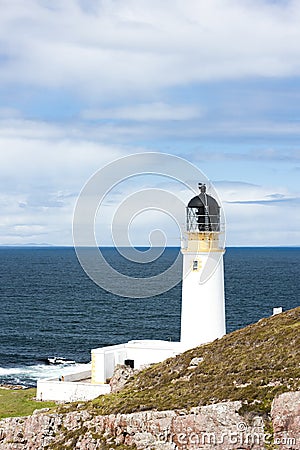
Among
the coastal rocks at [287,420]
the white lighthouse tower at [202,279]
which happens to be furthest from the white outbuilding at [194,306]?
the coastal rocks at [287,420]

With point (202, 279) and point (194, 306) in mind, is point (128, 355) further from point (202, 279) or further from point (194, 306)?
point (202, 279)

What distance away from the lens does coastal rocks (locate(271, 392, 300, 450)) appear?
18859 mm

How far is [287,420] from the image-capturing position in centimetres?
1911

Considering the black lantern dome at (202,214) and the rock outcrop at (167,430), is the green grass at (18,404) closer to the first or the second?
the rock outcrop at (167,430)

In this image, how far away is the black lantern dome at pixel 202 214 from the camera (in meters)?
36.3

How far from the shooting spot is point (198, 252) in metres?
35.8

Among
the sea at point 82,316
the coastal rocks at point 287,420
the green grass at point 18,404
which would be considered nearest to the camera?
the coastal rocks at point 287,420

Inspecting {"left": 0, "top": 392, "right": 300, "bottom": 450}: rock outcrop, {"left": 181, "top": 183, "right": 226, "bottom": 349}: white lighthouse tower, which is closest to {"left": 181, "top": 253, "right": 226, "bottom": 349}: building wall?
{"left": 181, "top": 183, "right": 226, "bottom": 349}: white lighthouse tower

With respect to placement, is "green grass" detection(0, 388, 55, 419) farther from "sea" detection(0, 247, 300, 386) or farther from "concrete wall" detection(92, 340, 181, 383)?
"sea" detection(0, 247, 300, 386)

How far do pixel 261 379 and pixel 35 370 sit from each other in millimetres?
35562

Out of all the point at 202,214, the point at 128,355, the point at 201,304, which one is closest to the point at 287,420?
the point at 201,304

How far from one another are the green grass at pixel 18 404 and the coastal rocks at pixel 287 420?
15682mm

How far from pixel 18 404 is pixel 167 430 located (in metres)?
16.4

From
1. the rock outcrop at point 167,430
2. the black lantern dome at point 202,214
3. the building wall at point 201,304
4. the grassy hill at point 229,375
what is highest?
the black lantern dome at point 202,214
